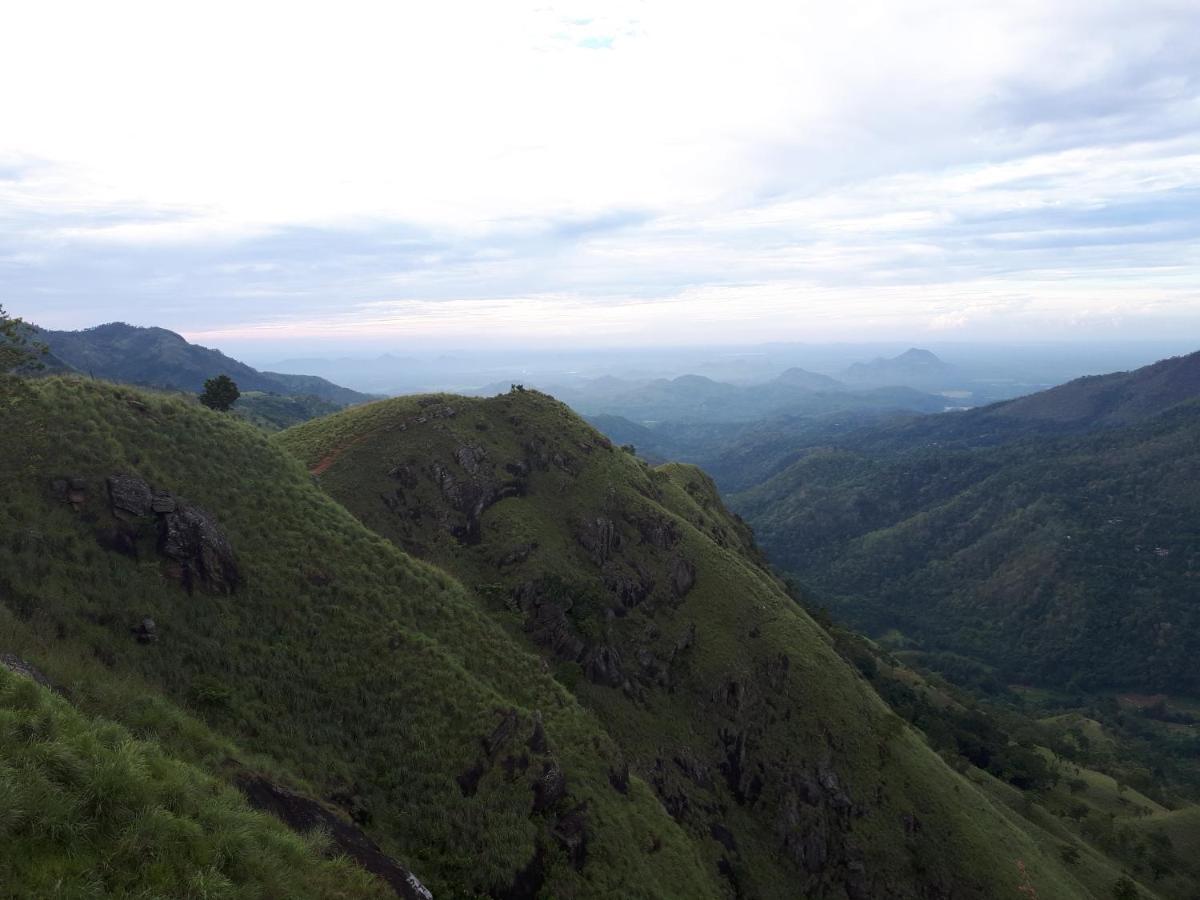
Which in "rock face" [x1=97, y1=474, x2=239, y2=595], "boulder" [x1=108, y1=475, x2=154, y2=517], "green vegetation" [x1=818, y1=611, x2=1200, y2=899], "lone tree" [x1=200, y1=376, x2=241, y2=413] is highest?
"lone tree" [x1=200, y1=376, x2=241, y2=413]

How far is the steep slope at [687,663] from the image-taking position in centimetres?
3772

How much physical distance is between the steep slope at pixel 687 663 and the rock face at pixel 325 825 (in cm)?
2013

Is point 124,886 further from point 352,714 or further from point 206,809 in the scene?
point 352,714

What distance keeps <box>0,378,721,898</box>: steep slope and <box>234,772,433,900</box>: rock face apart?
3.2 inches

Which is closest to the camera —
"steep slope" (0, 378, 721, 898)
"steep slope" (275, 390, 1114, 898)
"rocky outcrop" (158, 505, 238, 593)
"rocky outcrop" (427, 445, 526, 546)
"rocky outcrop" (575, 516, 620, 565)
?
"steep slope" (0, 378, 721, 898)

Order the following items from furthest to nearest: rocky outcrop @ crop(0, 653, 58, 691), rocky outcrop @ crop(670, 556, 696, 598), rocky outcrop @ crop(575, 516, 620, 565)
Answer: rocky outcrop @ crop(670, 556, 696, 598)
rocky outcrop @ crop(575, 516, 620, 565)
rocky outcrop @ crop(0, 653, 58, 691)

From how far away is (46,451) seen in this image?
25.0 meters

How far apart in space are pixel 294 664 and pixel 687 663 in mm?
28621

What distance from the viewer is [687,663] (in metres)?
44.3

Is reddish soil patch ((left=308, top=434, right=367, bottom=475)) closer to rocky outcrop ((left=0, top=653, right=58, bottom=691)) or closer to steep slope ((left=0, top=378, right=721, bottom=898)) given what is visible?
steep slope ((left=0, top=378, right=721, bottom=898))

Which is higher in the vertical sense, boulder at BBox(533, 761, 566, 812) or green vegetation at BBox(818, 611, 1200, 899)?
boulder at BBox(533, 761, 566, 812)

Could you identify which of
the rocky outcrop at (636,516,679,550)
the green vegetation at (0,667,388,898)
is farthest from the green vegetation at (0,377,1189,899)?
the rocky outcrop at (636,516,679,550)

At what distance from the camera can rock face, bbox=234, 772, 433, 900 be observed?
1602 cm

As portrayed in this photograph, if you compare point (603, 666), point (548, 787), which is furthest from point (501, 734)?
point (603, 666)
